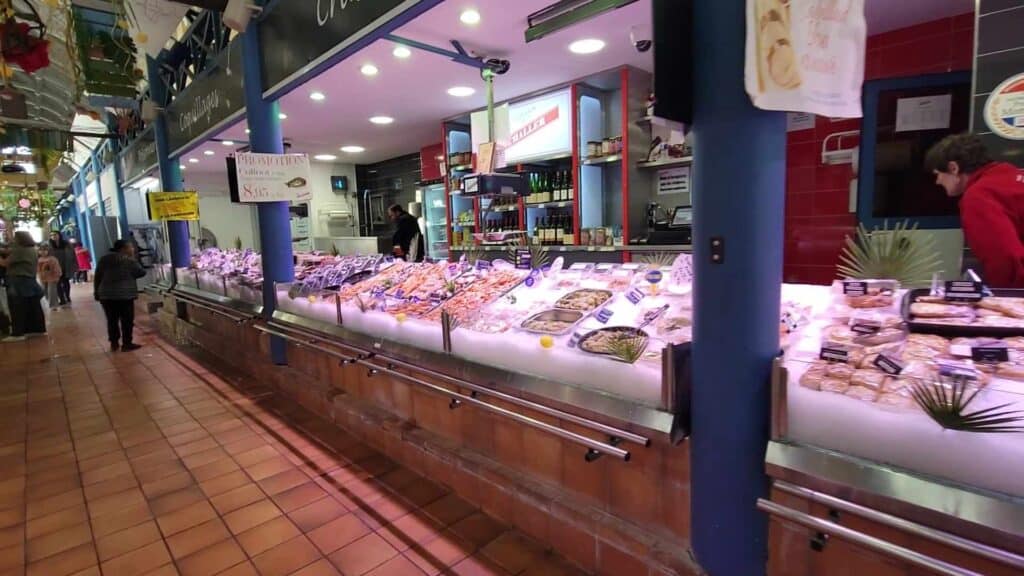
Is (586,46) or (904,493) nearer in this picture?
Result: (904,493)

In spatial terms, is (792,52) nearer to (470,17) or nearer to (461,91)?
(470,17)

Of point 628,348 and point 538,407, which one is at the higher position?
point 628,348

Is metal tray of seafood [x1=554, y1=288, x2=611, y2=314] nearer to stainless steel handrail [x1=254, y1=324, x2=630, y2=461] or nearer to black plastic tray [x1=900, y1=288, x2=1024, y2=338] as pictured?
stainless steel handrail [x1=254, y1=324, x2=630, y2=461]

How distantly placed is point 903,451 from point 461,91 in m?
5.95

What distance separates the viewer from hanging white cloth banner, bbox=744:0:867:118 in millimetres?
1333

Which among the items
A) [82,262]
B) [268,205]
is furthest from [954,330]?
[82,262]

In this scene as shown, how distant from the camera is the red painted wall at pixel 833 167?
4352 millimetres

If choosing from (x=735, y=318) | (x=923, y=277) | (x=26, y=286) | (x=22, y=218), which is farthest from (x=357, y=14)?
(x=22, y=218)

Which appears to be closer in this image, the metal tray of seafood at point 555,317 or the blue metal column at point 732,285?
the blue metal column at point 732,285

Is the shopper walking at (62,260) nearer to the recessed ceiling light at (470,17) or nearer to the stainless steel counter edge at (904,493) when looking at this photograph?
the recessed ceiling light at (470,17)

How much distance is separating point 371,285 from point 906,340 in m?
3.41

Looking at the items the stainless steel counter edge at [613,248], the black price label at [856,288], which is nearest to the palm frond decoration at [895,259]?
the black price label at [856,288]

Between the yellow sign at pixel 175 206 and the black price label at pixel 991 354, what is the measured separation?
8559 mm

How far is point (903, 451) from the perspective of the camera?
1325 millimetres
